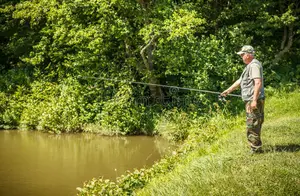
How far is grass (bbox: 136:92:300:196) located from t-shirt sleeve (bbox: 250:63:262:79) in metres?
1.32

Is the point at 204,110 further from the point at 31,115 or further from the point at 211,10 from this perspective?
the point at 31,115

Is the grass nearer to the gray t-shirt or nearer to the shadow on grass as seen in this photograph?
the shadow on grass

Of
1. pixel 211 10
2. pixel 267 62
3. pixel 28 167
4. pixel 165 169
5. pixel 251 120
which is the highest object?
pixel 211 10

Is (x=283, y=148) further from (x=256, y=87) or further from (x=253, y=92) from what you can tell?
(x=256, y=87)

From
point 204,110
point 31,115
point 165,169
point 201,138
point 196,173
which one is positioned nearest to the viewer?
point 196,173

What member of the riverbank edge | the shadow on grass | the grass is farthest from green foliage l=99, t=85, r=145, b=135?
the shadow on grass

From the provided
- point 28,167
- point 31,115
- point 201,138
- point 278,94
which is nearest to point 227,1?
point 278,94

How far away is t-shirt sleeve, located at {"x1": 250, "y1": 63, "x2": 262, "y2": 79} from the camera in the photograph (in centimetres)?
575

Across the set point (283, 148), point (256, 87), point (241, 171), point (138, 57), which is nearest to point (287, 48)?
point (138, 57)

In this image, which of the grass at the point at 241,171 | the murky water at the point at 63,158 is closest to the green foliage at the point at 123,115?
the murky water at the point at 63,158

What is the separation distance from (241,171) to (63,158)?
5.91 metres

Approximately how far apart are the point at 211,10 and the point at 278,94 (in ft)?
13.5

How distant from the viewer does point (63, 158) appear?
Result: 9.93 meters

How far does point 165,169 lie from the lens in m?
6.97
